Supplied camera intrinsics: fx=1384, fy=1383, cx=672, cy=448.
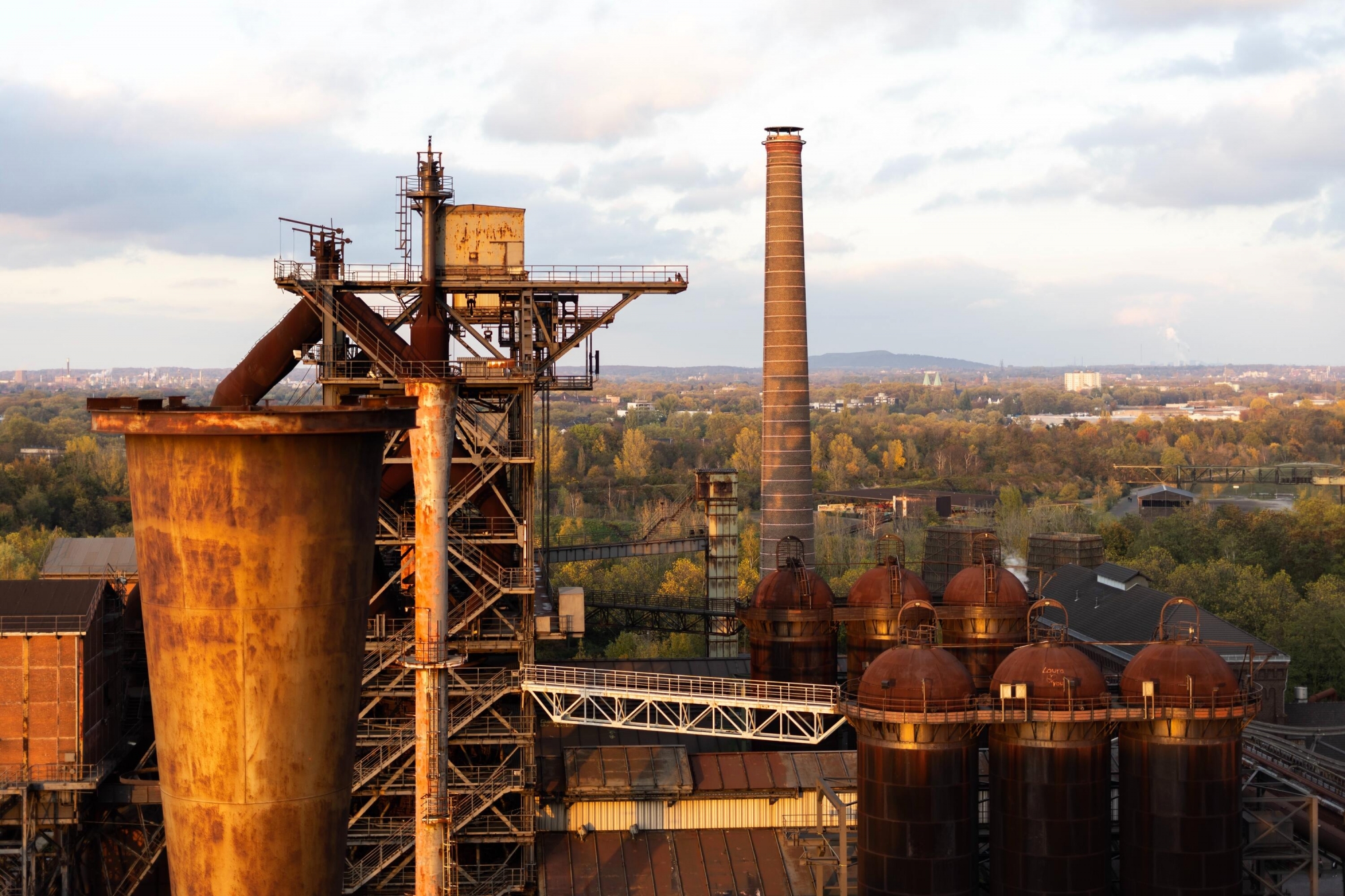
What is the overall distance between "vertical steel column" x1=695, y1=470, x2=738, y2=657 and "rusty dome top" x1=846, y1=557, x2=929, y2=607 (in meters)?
Result: 14.8

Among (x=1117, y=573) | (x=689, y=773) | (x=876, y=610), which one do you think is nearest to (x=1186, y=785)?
(x=876, y=610)

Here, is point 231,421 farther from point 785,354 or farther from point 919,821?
point 785,354

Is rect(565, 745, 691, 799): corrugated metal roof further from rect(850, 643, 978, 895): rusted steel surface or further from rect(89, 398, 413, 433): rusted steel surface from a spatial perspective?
rect(89, 398, 413, 433): rusted steel surface

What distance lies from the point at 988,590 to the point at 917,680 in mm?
7767

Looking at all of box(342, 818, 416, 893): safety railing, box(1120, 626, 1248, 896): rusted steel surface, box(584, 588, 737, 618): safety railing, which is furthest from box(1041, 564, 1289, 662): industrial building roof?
box(342, 818, 416, 893): safety railing

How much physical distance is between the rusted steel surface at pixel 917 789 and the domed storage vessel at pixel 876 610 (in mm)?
7130

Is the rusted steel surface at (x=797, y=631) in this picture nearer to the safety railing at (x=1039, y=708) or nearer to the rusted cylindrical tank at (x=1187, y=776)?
the safety railing at (x=1039, y=708)

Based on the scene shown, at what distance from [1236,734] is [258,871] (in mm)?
20061

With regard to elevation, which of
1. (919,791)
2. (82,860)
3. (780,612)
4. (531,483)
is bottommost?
(82,860)

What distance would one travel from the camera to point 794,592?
3469cm

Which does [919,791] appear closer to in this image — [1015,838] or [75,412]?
[1015,838]

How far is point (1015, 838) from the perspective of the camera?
27.2 meters

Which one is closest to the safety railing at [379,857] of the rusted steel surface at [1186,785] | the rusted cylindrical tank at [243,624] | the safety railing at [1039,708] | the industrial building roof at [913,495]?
the safety railing at [1039,708]

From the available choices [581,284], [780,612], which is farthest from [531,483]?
[780,612]
